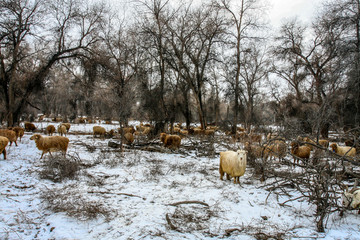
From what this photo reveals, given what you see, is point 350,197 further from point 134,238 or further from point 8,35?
point 8,35

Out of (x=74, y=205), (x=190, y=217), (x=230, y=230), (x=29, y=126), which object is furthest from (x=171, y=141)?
(x=29, y=126)

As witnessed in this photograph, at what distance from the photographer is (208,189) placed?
5.71 metres

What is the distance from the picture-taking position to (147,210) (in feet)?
14.4

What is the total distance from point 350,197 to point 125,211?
425cm

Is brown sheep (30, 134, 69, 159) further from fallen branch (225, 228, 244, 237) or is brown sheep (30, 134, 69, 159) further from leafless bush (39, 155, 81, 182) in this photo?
fallen branch (225, 228, 244, 237)

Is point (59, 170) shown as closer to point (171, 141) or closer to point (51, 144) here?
point (51, 144)

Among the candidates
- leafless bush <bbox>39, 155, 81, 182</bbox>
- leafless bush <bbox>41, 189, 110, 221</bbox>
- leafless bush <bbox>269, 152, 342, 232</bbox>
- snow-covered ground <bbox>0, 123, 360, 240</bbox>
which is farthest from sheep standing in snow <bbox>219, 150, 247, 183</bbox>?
leafless bush <bbox>39, 155, 81, 182</bbox>

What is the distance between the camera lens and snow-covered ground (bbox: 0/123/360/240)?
3.58 metres

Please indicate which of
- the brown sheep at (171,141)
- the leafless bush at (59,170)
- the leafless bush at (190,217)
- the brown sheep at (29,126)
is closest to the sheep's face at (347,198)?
the leafless bush at (190,217)

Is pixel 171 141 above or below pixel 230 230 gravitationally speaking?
above

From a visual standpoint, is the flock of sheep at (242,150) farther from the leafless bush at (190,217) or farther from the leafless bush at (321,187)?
the leafless bush at (190,217)

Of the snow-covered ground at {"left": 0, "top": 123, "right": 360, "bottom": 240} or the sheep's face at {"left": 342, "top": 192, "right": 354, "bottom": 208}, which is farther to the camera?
the sheep's face at {"left": 342, "top": 192, "right": 354, "bottom": 208}

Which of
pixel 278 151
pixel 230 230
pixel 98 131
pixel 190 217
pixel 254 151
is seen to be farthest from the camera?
pixel 98 131

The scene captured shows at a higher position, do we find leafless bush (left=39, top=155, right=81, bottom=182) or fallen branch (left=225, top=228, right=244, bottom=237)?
leafless bush (left=39, top=155, right=81, bottom=182)
